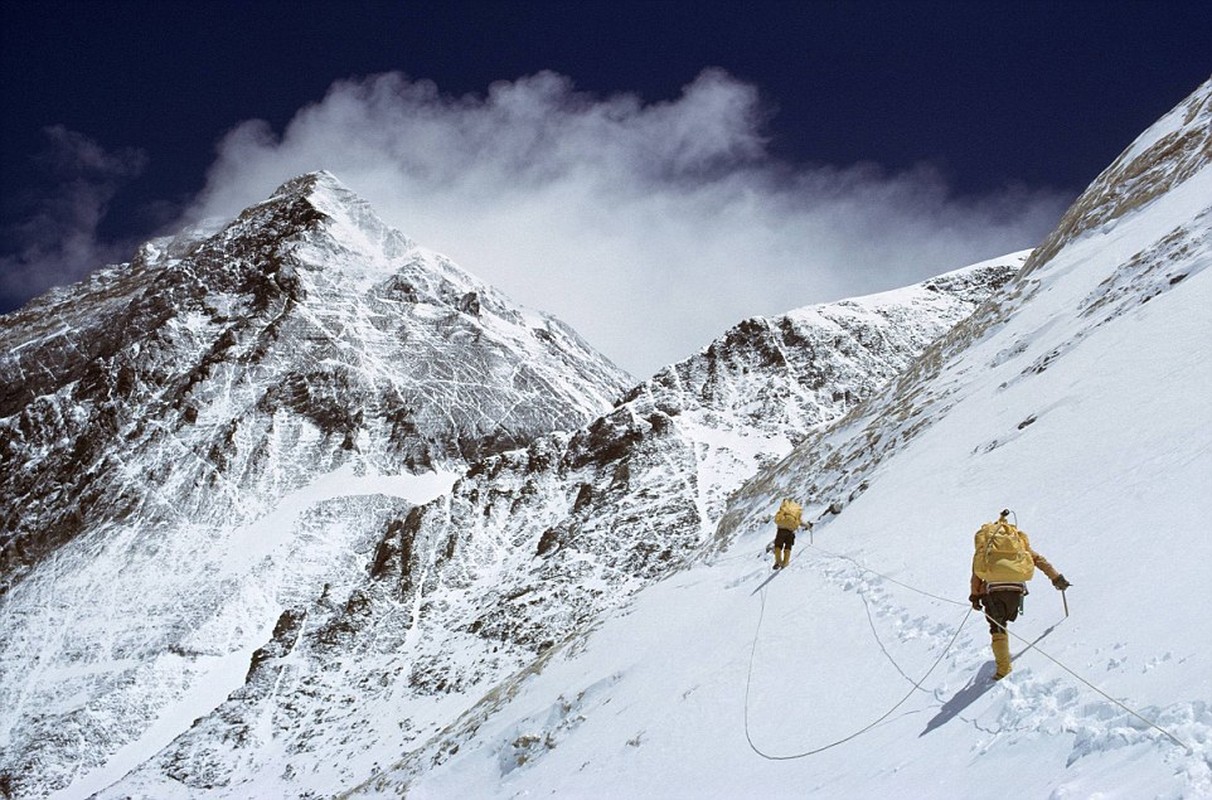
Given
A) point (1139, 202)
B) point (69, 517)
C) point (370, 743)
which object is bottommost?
point (370, 743)

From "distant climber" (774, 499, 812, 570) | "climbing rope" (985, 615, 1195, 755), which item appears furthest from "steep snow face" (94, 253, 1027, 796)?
"climbing rope" (985, 615, 1195, 755)

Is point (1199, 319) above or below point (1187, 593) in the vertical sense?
above

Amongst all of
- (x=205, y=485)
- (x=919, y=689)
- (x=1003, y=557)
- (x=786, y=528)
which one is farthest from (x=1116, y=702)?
(x=205, y=485)

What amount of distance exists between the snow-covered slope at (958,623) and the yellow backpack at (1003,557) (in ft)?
2.80

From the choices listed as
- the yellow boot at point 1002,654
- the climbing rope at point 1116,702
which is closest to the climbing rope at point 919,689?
the climbing rope at point 1116,702

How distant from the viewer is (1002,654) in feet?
34.2

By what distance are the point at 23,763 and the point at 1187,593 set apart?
12807 centimetres

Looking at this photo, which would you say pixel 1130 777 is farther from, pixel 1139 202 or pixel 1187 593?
pixel 1139 202

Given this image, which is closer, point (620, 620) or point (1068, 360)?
point (1068, 360)

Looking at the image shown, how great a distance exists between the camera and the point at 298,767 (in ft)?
Answer: 242

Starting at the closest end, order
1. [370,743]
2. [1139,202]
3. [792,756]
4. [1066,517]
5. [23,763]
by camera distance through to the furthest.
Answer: [792,756] → [1066,517] → [1139,202] → [370,743] → [23,763]

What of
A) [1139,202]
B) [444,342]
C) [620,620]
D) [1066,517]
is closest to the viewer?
[1066,517]

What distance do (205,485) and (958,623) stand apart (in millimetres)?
169351

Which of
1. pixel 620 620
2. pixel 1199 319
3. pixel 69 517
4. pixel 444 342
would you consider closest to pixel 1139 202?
pixel 1199 319
